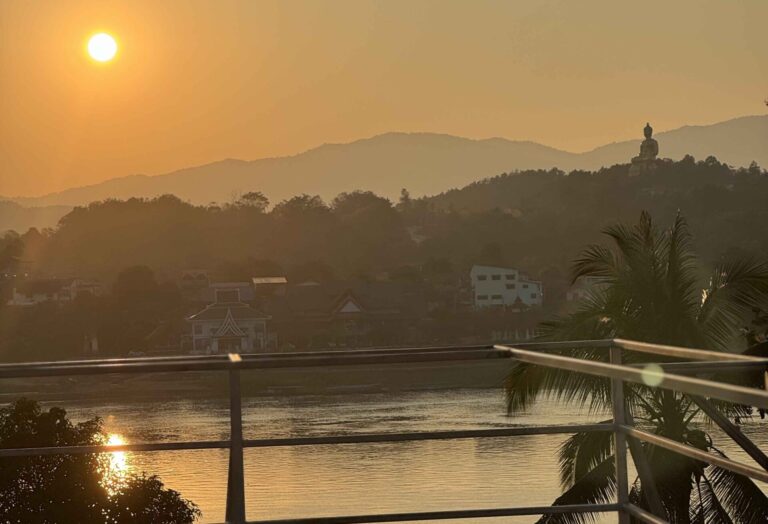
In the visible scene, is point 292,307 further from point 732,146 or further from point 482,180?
point 732,146

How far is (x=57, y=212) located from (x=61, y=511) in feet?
417

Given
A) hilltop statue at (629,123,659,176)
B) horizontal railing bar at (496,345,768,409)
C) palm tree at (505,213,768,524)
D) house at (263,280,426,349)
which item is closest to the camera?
horizontal railing bar at (496,345,768,409)

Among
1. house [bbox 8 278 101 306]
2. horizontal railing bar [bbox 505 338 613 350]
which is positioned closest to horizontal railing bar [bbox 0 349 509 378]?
horizontal railing bar [bbox 505 338 613 350]

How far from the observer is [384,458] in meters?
44.3

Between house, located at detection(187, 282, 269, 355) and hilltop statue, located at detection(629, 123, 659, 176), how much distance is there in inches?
1275

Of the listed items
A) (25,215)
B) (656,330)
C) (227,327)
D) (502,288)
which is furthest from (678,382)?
(25,215)

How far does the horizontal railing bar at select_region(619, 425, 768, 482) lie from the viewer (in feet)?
8.05

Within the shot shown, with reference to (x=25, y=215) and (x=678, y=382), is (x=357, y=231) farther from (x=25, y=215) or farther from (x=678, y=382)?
(x=678, y=382)

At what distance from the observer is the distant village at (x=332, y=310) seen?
87500 millimetres

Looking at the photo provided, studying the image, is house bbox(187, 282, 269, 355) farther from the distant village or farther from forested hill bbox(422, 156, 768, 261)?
forested hill bbox(422, 156, 768, 261)

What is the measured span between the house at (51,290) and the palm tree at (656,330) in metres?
77.1

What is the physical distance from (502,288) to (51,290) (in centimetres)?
3275

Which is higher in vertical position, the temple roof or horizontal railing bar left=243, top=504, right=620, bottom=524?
the temple roof

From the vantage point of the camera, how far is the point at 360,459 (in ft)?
146
